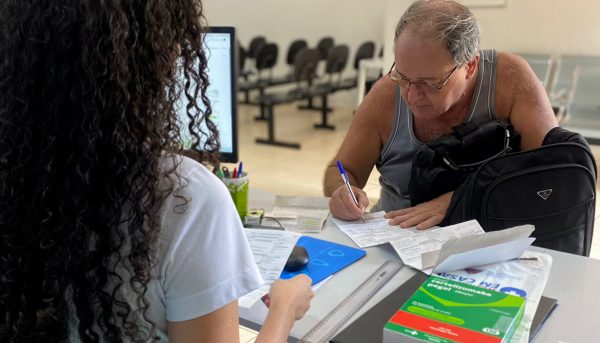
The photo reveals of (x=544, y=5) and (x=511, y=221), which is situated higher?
(x=544, y=5)

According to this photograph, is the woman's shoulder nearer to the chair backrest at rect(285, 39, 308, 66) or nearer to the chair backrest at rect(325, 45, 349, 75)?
the chair backrest at rect(325, 45, 349, 75)

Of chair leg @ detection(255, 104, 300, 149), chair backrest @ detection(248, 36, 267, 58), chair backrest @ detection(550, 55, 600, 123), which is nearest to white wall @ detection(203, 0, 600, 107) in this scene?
chair backrest @ detection(550, 55, 600, 123)

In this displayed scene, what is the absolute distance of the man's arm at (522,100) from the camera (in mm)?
1622

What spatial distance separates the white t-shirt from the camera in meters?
0.69

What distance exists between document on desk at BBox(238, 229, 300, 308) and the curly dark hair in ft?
1.19

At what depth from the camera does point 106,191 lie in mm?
674

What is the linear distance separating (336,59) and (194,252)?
5.97 metres

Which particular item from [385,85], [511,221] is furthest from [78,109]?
[385,85]

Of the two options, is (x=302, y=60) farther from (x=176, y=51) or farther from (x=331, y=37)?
(x=176, y=51)

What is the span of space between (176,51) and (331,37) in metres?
6.98

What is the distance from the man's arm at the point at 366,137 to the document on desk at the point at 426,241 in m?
0.45

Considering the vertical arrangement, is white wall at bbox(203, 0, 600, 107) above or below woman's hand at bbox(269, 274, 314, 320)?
above

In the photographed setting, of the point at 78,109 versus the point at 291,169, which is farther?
the point at 291,169

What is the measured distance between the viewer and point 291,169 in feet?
15.2
